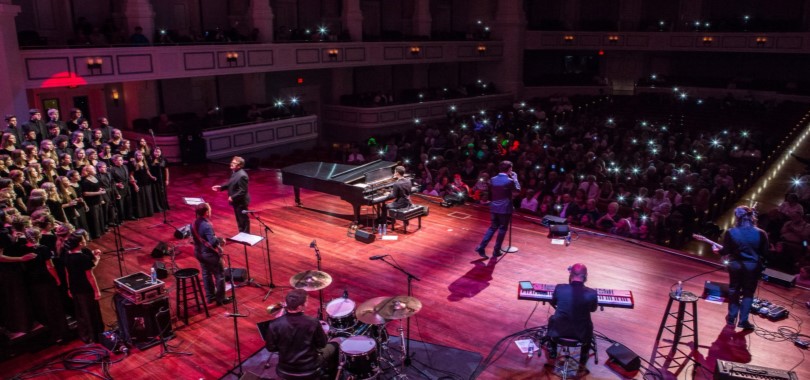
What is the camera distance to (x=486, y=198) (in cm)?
1068

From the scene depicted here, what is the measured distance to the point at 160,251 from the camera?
25.9 ft

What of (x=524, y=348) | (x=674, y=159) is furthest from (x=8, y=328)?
(x=674, y=159)

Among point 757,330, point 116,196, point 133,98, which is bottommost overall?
point 757,330

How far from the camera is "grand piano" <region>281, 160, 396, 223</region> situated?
346 inches

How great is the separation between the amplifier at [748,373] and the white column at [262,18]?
14.3 m

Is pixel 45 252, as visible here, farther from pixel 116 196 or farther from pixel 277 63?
pixel 277 63

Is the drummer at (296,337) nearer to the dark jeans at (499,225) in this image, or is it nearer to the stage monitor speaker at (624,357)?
the stage monitor speaker at (624,357)

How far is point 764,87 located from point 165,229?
68.1ft

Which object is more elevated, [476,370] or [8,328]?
[8,328]

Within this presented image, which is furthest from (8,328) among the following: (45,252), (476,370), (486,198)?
(486,198)

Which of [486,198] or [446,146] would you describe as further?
[446,146]

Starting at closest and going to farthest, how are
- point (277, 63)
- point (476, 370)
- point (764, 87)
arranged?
1. point (476, 370)
2. point (277, 63)
3. point (764, 87)

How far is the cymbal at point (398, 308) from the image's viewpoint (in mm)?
4875

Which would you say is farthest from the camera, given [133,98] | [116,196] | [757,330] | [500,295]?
[133,98]
